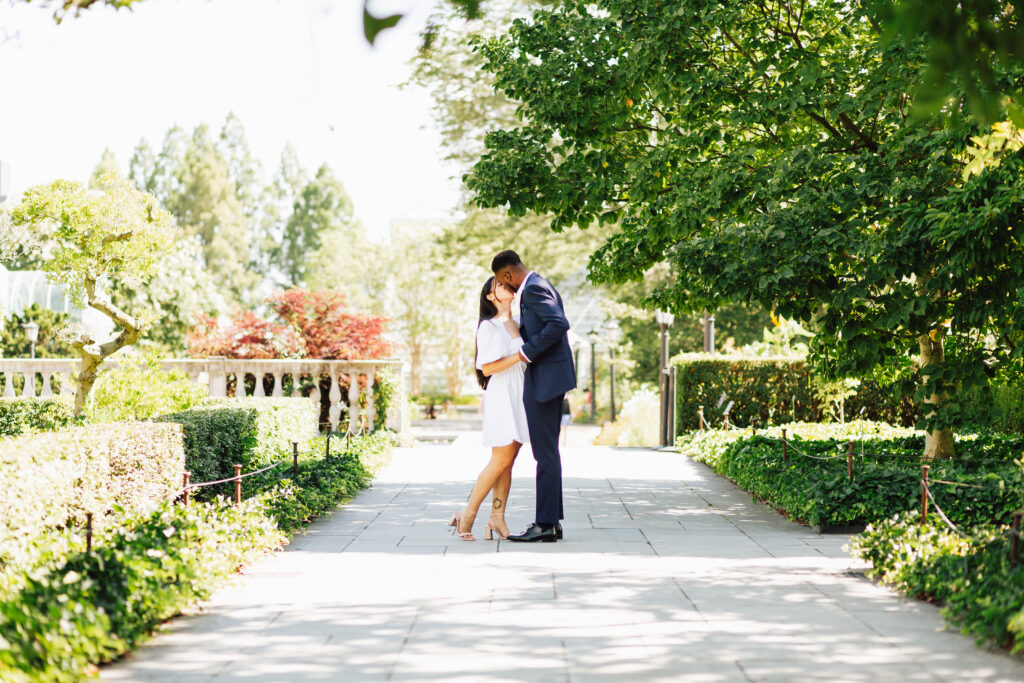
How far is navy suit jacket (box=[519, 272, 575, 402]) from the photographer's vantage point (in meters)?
6.68

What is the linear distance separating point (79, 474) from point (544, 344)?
320 cm

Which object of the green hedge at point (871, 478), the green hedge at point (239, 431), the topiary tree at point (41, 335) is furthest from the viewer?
the topiary tree at point (41, 335)

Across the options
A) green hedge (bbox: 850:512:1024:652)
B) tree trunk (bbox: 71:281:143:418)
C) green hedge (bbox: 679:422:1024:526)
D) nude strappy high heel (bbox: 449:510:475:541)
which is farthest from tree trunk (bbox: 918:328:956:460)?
tree trunk (bbox: 71:281:143:418)

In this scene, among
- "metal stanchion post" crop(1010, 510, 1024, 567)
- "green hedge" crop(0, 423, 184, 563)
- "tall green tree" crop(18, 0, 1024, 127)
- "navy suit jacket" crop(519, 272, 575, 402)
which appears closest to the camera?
"tall green tree" crop(18, 0, 1024, 127)

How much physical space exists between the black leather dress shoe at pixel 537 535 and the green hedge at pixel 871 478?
2.09 metres

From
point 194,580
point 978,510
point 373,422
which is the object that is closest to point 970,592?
point 978,510

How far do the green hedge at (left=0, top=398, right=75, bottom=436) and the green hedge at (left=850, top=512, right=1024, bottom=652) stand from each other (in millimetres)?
8396

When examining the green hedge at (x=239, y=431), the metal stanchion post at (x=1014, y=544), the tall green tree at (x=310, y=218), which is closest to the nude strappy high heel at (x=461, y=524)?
the green hedge at (x=239, y=431)

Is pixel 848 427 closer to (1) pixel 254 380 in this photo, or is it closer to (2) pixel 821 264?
(2) pixel 821 264

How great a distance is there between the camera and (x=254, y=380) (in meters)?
16.0

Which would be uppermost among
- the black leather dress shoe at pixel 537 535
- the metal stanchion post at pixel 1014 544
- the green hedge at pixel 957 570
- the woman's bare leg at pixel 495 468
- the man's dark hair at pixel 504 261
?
the man's dark hair at pixel 504 261

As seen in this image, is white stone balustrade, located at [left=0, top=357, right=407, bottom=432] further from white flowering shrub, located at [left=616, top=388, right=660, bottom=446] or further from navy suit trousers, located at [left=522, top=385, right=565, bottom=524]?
navy suit trousers, located at [left=522, top=385, right=565, bottom=524]

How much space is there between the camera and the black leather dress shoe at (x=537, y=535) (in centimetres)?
691

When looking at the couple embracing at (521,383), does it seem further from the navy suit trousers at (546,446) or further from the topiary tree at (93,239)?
the topiary tree at (93,239)
